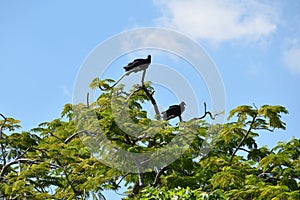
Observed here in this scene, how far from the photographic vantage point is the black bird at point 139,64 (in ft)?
32.0

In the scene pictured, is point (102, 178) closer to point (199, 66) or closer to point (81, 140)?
point (81, 140)

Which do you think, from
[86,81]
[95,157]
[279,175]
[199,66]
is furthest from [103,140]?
[279,175]

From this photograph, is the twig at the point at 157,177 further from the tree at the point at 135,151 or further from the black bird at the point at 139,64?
the black bird at the point at 139,64

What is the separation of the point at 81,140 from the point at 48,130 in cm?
190

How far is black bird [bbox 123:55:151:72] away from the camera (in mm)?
9740

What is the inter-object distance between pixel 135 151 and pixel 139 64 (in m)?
1.68

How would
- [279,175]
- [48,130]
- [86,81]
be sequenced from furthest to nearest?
[48,130], [86,81], [279,175]

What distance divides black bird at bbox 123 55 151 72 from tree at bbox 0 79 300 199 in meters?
0.57

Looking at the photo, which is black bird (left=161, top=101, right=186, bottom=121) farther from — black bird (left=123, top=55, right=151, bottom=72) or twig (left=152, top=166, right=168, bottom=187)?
twig (left=152, top=166, right=168, bottom=187)

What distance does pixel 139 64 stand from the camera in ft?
32.1

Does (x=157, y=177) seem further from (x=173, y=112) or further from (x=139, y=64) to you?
(x=139, y=64)

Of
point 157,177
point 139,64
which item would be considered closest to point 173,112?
point 139,64

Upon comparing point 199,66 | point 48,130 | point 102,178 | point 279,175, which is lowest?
point 279,175

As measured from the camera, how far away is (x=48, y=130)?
11.8m
